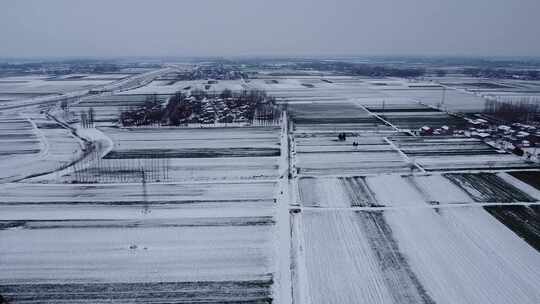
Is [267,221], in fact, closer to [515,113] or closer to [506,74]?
[515,113]

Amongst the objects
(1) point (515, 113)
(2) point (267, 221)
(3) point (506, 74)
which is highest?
(3) point (506, 74)

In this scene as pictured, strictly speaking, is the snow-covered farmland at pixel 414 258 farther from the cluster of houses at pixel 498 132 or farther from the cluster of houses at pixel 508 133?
the cluster of houses at pixel 508 133

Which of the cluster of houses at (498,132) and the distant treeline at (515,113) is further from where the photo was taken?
the distant treeline at (515,113)

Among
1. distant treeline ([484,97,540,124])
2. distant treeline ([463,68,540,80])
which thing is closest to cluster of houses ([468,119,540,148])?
distant treeline ([484,97,540,124])

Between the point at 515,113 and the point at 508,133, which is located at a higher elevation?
the point at 515,113

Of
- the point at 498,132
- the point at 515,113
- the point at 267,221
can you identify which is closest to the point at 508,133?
the point at 498,132

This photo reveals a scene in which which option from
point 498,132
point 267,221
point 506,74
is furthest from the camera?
point 506,74

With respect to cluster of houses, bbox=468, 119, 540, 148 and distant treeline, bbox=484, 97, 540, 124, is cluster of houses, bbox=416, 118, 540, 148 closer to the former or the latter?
cluster of houses, bbox=468, 119, 540, 148

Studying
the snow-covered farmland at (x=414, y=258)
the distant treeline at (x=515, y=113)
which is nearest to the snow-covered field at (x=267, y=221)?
the snow-covered farmland at (x=414, y=258)

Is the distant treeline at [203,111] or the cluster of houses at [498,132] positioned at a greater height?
the distant treeline at [203,111]

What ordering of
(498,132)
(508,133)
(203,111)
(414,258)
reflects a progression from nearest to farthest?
(414,258)
(508,133)
(498,132)
(203,111)

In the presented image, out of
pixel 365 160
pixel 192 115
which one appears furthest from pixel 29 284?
pixel 192 115

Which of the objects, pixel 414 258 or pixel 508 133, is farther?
pixel 508 133
